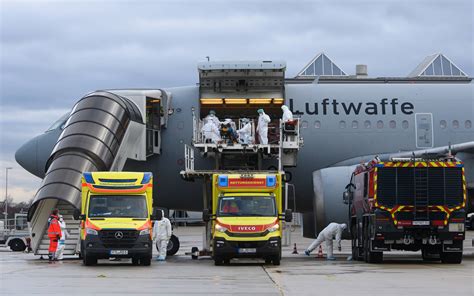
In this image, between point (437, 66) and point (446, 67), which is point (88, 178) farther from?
point (446, 67)

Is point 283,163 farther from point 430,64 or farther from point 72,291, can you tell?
point 430,64

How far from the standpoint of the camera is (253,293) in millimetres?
16094

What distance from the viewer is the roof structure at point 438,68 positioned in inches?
3231

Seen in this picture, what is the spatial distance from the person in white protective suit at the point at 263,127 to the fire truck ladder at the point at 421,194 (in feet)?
20.9

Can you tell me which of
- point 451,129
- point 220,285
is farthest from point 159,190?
point 220,285

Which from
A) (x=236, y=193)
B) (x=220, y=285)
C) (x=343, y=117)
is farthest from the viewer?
(x=343, y=117)

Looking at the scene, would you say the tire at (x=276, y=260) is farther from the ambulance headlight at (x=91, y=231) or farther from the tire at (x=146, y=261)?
the ambulance headlight at (x=91, y=231)

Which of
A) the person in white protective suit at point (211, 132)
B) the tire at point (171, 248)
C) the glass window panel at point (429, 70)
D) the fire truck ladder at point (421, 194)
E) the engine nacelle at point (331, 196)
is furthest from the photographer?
the glass window panel at point (429, 70)

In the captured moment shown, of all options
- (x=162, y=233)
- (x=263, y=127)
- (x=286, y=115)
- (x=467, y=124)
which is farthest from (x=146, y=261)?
(x=467, y=124)

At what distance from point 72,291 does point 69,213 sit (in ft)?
45.9

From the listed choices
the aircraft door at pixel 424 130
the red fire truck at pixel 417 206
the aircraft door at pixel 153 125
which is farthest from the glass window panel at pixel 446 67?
the red fire truck at pixel 417 206

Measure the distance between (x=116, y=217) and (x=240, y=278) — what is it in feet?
24.3

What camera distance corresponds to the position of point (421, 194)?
2550 centimetres

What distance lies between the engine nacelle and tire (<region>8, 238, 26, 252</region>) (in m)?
15.5
